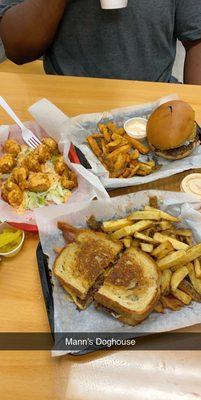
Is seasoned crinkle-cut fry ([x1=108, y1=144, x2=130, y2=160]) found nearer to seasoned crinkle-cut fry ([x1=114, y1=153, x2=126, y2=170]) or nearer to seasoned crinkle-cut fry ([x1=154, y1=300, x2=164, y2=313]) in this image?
seasoned crinkle-cut fry ([x1=114, y1=153, x2=126, y2=170])

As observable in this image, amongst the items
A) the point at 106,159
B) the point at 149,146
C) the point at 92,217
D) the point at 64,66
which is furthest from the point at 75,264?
the point at 64,66

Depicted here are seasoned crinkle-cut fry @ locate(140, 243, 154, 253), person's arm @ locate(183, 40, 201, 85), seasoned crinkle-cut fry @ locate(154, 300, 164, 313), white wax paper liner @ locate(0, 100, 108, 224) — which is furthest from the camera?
person's arm @ locate(183, 40, 201, 85)

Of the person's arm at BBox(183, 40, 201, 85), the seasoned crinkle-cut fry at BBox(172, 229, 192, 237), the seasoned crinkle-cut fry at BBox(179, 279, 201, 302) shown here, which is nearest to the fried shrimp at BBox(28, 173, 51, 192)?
the seasoned crinkle-cut fry at BBox(172, 229, 192, 237)

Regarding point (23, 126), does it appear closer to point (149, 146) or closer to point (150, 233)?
point (149, 146)

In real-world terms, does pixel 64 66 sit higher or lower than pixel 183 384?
higher

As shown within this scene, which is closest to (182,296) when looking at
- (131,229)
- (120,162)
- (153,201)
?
(131,229)

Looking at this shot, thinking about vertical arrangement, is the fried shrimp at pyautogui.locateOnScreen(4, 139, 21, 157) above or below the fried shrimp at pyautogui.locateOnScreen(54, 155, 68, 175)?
above
